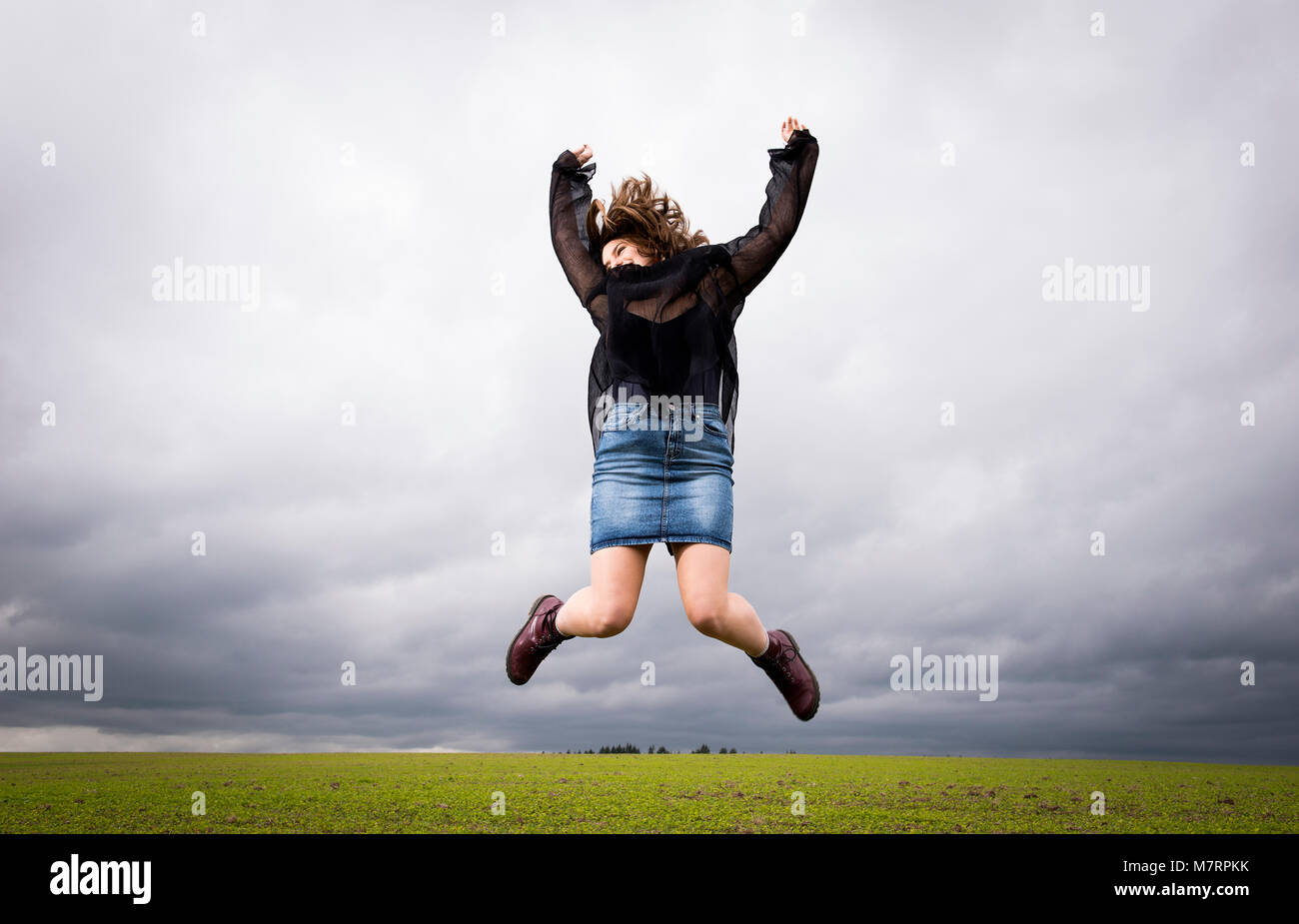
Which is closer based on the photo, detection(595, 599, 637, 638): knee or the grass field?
detection(595, 599, 637, 638): knee

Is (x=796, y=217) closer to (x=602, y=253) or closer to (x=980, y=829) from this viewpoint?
(x=602, y=253)

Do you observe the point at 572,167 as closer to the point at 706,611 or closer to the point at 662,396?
the point at 662,396

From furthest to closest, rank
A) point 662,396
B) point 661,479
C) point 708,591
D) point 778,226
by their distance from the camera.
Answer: point 778,226 → point 662,396 → point 661,479 → point 708,591

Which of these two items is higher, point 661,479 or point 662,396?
point 662,396

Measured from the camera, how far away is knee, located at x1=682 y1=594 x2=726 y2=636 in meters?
4.16

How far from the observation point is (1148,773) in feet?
65.0

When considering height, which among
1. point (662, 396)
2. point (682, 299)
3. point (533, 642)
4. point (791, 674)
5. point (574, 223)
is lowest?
point (791, 674)

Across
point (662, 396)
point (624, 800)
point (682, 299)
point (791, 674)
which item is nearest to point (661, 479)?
point (662, 396)

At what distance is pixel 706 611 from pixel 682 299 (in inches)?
62.4

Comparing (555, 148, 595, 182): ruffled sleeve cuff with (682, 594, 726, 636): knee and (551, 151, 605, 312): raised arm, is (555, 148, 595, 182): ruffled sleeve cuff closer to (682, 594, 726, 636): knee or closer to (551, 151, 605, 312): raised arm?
(551, 151, 605, 312): raised arm

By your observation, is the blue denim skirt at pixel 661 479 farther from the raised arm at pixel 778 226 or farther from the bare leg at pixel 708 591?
the raised arm at pixel 778 226

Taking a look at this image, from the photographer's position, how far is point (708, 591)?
4.16m

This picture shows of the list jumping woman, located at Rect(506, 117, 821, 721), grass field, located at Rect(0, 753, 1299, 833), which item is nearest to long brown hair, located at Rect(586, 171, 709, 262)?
jumping woman, located at Rect(506, 117, 821, 721)

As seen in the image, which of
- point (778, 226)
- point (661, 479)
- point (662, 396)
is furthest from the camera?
point (778, 226)
